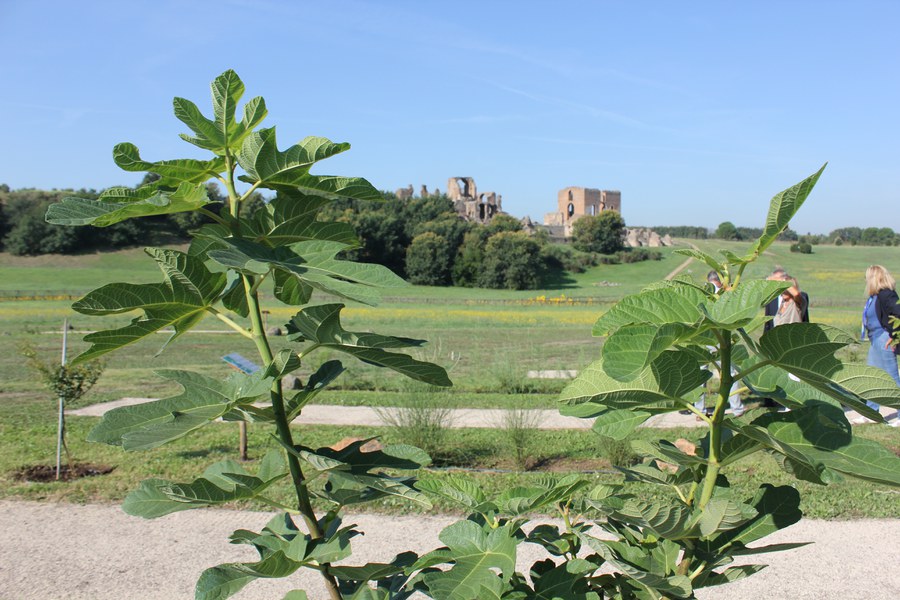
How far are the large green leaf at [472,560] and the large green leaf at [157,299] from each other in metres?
0.65

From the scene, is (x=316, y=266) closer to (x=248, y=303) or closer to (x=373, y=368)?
(x=248, y=303)

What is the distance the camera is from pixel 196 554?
4777mm

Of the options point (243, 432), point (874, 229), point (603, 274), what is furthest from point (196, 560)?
point (874, 229)

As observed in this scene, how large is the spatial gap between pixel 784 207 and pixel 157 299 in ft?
3.68

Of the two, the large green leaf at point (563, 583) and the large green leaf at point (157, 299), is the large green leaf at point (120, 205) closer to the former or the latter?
the large green leaf at point (157, 299)

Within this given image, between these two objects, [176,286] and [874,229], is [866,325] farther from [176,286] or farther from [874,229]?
[874,229]

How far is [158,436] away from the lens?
3.85ft

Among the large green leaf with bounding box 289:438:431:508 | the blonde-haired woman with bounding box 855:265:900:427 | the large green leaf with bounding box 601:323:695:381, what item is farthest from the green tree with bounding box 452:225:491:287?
the large green leaf with bounding box 601:323:695:381

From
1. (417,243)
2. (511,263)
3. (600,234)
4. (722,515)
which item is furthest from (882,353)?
(600,234)

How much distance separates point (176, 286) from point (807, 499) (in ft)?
18.9

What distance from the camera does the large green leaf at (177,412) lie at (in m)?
1.17

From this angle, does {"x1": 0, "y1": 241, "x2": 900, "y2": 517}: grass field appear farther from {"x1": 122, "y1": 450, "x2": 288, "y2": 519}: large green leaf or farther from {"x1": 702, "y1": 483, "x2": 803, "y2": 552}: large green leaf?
{"x1": 702, "y1": 483, "x2": 803, "y2": 552}: large green leaf

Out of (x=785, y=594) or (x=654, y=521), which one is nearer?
(x=654, y=521)

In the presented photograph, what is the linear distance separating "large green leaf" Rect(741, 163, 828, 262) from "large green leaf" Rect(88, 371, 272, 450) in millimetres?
882
